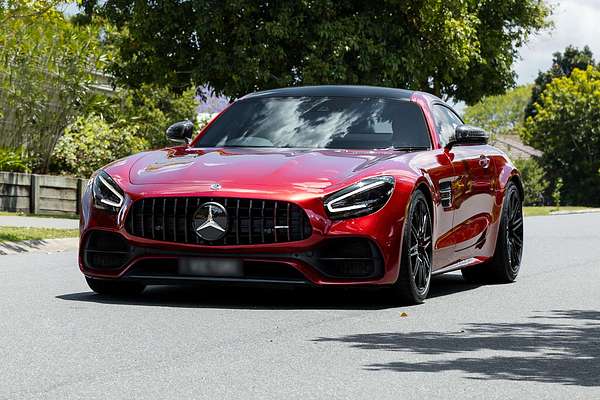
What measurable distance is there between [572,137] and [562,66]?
29.8 m

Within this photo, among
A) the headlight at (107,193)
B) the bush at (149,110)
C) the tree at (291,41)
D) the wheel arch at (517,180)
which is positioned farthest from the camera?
the bush at (149,110)

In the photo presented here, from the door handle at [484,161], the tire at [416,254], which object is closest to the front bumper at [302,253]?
the tire at [416,254]

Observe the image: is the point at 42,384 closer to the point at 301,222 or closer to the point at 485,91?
the point at 301,222

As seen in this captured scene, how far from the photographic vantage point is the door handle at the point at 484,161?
453 inches

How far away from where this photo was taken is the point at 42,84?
109 ft

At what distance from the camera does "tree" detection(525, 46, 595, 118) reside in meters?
104

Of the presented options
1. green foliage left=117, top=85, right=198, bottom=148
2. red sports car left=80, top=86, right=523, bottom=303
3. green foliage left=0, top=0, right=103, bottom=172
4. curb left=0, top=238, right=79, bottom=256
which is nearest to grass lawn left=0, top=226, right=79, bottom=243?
curb left=0, top=238, right=79, bottom=256

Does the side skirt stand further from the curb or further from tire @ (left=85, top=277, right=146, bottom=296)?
the curb

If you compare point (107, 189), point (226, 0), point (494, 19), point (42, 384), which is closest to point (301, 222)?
point (107, 189)

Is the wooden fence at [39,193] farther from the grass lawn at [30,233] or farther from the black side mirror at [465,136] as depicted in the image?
the black side mirror at [465,136]

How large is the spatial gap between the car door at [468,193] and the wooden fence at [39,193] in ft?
57.5

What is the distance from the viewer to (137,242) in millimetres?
9336

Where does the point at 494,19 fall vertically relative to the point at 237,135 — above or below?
above

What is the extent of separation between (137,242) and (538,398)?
4012mm
